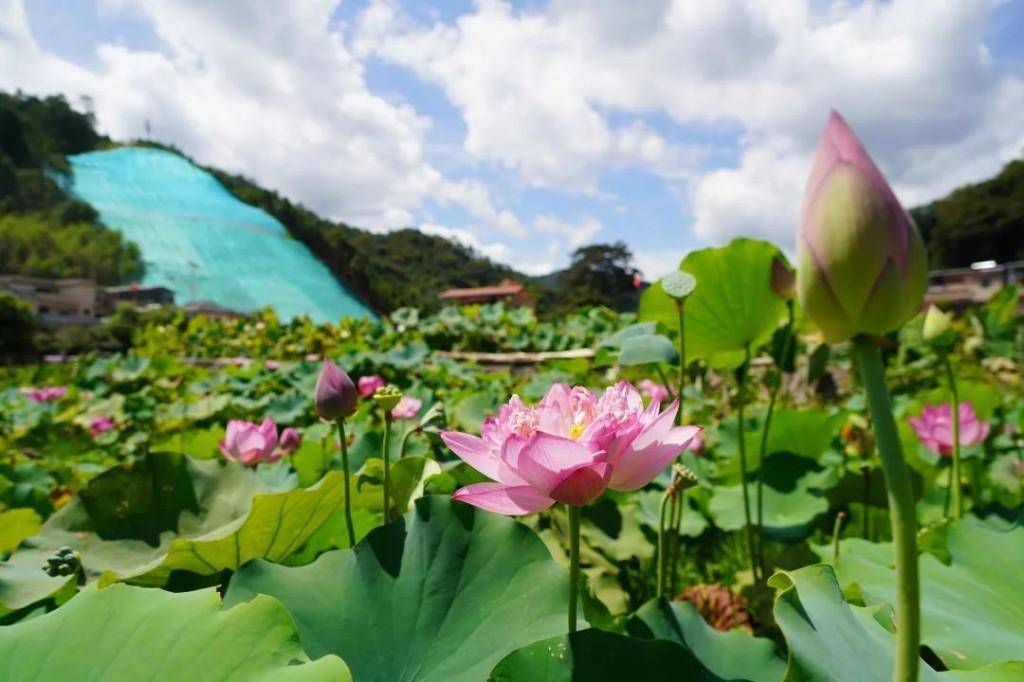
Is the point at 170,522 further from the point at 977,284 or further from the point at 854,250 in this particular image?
the point at 977,284

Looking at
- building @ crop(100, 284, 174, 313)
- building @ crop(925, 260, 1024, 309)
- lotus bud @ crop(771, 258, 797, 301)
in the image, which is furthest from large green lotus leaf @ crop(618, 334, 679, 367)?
building @ crop(100, 284, 174, 313)

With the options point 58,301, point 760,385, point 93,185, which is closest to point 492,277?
point 93,185

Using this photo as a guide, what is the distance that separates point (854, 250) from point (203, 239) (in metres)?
40.9

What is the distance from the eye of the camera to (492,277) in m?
53.6

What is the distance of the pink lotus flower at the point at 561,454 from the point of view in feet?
1.25

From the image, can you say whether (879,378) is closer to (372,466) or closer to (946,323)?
(372,466)

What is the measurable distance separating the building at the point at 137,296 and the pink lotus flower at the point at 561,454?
2795cm

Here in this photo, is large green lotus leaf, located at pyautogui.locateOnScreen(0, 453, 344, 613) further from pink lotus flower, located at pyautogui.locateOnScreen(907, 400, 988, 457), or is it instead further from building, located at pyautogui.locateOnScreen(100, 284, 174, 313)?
building, located at pyautogui.locateOnScreen(100, 284, 174, 313)

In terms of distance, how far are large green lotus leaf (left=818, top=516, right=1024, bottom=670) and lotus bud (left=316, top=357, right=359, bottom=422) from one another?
1.79 feet

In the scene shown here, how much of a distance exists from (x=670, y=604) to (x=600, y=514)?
0.54m

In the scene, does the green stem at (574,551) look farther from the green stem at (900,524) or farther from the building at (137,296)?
the building at (137,296)

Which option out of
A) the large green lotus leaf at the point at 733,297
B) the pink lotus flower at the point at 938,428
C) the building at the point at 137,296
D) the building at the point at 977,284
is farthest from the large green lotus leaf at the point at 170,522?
the building at the point at 137,296

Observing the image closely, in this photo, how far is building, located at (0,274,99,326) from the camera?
22234mm

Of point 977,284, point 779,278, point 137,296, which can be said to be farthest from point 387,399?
point 137,296
